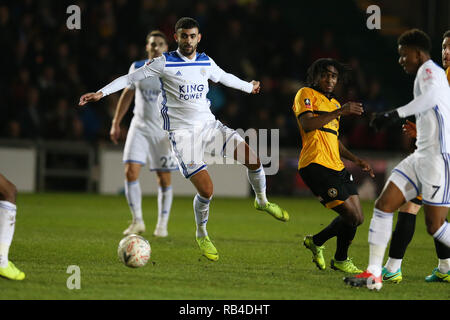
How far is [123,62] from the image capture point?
1702 cm

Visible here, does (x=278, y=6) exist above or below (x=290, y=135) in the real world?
above

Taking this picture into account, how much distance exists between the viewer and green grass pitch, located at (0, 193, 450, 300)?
5.75 meters

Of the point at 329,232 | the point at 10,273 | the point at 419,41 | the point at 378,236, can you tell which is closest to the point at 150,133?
the point at 329,232

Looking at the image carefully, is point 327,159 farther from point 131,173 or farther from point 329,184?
point 131,173

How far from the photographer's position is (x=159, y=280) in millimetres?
6230

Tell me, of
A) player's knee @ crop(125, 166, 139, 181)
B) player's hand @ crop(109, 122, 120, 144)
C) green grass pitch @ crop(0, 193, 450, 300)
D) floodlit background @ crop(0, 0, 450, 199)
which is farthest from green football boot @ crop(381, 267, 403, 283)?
floodlit background @ crop(0, 0, 450, 199)

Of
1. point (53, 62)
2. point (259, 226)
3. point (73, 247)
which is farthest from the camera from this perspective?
point (53, 62)

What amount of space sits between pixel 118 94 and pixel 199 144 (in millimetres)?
9323

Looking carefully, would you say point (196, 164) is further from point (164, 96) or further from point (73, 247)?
point (73, 247)

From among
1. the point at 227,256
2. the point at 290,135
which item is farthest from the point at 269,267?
the point at 290,135

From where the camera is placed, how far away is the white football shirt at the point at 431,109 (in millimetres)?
5617

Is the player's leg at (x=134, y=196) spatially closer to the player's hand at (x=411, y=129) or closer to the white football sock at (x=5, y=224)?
the white football sock at (x=5, y=224)

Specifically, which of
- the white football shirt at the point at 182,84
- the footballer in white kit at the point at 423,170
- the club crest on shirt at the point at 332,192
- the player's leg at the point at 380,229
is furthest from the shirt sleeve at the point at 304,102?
the player's leg at the point at 380,229

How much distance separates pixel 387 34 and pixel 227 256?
1392 centimetres
